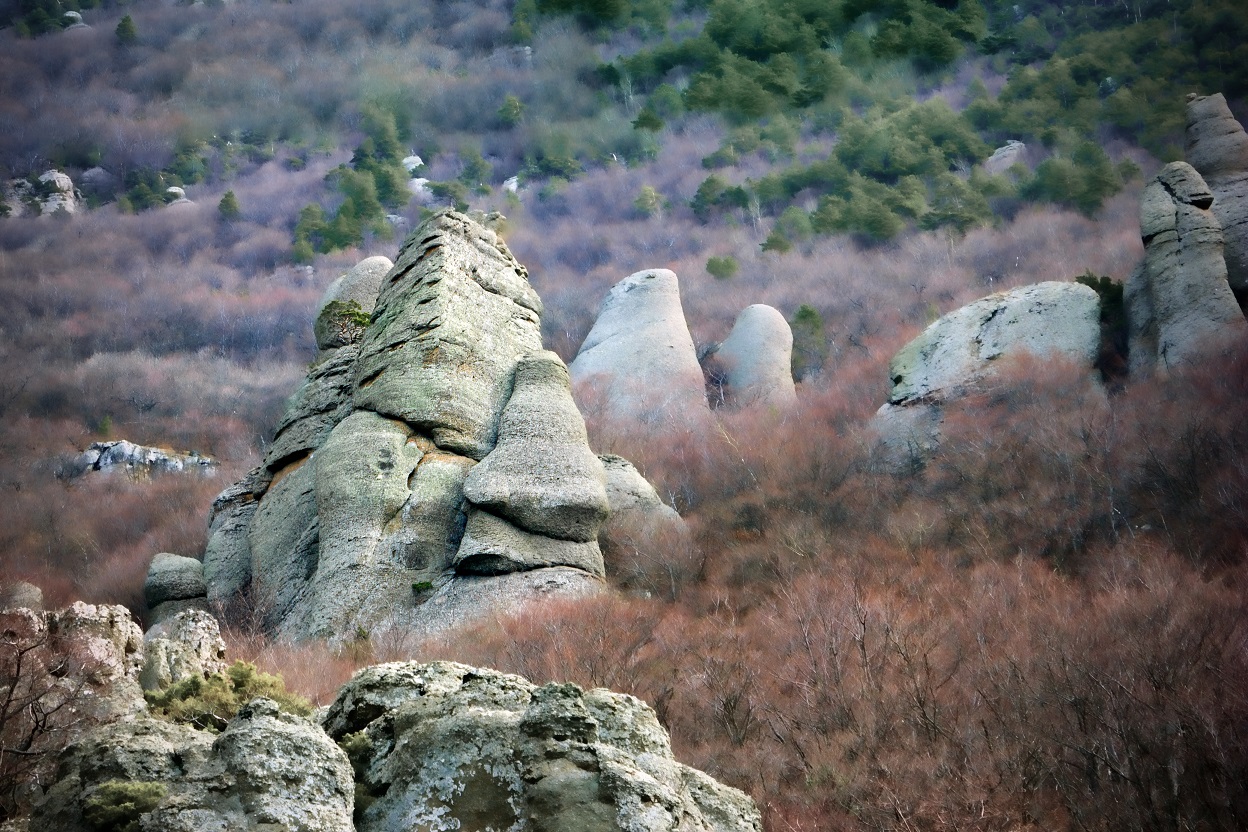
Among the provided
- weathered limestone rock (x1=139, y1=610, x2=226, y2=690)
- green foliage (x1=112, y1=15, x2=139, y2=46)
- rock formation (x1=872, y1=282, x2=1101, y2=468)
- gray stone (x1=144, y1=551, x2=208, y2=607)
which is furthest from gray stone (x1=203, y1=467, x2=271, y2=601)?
green foliage (x1=112, y1=15, x2=139, y2=46)

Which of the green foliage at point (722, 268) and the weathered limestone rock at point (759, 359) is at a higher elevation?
the weathered limestone rock at point (759, 359)

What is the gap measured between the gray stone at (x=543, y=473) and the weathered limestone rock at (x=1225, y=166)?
35.5ft

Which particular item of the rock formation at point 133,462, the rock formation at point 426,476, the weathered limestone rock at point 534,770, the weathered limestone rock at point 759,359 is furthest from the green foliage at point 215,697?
the rock formation at point 133,462

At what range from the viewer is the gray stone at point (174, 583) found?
14.1 meters

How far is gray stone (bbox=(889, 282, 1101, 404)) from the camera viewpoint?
1656 cm

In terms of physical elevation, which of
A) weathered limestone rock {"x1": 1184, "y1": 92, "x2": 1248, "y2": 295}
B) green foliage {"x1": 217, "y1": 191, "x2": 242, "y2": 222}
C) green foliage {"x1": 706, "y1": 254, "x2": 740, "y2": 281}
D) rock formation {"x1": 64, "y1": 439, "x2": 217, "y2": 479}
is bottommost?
rock formation {"x1": 64, "y1": 439, "x2": 217, "y2": 479}

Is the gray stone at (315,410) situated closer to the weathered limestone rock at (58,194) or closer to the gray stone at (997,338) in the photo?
the gray stone at (997,338)

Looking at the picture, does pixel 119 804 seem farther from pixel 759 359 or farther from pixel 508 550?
pixel 759 359

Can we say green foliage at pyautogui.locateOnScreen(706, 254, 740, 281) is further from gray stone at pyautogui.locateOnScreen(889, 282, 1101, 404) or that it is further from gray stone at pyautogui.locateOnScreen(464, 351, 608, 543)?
gray stone at pyautogui.locateOnScreen(464, 351, 608, 543)

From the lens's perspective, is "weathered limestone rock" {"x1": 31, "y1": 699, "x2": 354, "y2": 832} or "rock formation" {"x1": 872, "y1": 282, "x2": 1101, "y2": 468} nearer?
"weathered limestone rock" {"x1": 31, "y1": 699, "x2": 354, "y2": 832}

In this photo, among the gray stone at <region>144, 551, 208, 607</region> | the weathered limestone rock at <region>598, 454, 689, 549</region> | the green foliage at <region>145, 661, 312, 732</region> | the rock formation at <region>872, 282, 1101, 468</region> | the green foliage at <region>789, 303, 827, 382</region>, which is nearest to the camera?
the green foliage at <region>145, 661, 312, 732</region>

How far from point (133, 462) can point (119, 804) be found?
78.3 ft

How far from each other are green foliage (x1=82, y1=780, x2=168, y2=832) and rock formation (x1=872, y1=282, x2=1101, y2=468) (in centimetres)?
1375

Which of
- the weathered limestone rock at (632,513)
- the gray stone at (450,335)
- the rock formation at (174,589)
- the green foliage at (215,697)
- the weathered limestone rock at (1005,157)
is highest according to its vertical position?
the green foliage at (215,697)
